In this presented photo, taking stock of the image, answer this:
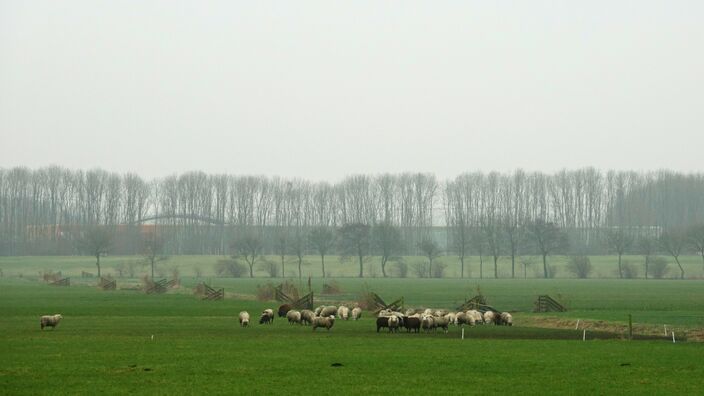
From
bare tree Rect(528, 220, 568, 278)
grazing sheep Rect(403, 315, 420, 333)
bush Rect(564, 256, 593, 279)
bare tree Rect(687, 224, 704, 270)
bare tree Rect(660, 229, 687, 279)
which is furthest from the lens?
bare tree Rect(528, 220, 568, 278)

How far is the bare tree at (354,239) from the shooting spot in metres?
169

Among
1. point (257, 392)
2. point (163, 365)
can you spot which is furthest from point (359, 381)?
point (163, 365)

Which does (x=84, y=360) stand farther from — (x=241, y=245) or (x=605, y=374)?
(x=241, y=245)

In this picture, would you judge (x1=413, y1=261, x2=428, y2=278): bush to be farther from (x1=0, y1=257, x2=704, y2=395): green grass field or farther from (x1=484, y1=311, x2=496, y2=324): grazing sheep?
(x1=484, y1=311, x2=496, y2=324): grazing sheep

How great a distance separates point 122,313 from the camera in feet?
199

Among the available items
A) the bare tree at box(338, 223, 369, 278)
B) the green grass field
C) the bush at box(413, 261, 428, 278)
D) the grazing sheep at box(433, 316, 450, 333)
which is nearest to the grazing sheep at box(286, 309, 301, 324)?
the green grass field

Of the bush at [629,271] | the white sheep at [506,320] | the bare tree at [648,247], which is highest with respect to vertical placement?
the bare tree at [648,247]

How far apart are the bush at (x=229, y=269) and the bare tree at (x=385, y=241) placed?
87.1 ft

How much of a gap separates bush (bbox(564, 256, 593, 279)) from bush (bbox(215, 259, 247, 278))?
5700 cm

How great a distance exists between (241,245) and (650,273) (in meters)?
71.8

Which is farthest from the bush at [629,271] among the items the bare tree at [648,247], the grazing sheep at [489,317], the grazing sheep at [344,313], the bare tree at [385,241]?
Answer: the grazing sheep at [344,313]

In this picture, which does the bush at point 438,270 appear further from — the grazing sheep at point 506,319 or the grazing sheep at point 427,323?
the grazing sheep at point 427,323

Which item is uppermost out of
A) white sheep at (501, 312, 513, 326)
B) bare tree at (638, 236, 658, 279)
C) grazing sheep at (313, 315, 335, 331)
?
bare tree at (638, 236, 658, 279)

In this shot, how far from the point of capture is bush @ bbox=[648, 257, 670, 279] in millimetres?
149125
